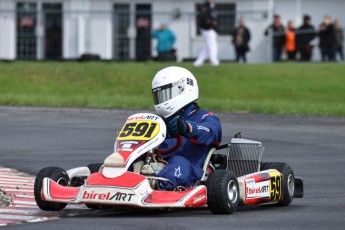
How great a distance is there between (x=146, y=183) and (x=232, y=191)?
83cm

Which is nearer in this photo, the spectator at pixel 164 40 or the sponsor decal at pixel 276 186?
the sponsor decal at pixel 276 186

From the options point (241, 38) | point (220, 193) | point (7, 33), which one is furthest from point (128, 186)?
point (7, 33)

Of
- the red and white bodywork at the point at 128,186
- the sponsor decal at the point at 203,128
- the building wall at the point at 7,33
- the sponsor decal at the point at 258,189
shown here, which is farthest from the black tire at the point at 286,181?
the building wall at the point at 7,33

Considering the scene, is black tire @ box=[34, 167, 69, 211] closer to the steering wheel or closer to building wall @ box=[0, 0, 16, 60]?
the steering wheel

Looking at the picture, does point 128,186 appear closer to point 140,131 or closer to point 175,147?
point 140,131

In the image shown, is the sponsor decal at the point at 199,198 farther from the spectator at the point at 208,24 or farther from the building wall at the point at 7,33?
the building wall at the point at 7,33

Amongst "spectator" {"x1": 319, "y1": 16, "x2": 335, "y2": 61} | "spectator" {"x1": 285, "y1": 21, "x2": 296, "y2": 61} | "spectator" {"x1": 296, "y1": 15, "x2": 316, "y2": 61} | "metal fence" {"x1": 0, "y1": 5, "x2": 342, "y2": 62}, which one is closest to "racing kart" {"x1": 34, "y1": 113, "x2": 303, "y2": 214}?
"spectator" {"x1": 285, "y1": 21, "x2": 296, "y2": 61}

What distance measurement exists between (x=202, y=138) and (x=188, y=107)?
463 mm

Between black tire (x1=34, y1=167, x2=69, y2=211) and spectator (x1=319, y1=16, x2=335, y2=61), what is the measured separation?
24.7 metres

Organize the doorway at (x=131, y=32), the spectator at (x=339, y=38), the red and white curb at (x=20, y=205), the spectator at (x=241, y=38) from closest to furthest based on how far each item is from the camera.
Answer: the red and white curb at (x=20, y=205)
the spectator at (x=241, y=38)
the spectator at (x=339, y=38)
the doorway at (x=131, y=32)

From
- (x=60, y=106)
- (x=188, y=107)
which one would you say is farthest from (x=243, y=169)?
(x=60, y=106)

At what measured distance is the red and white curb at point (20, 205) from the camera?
919cm

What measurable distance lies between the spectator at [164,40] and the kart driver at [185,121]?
22623 millimetres

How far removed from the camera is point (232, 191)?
380 inches
